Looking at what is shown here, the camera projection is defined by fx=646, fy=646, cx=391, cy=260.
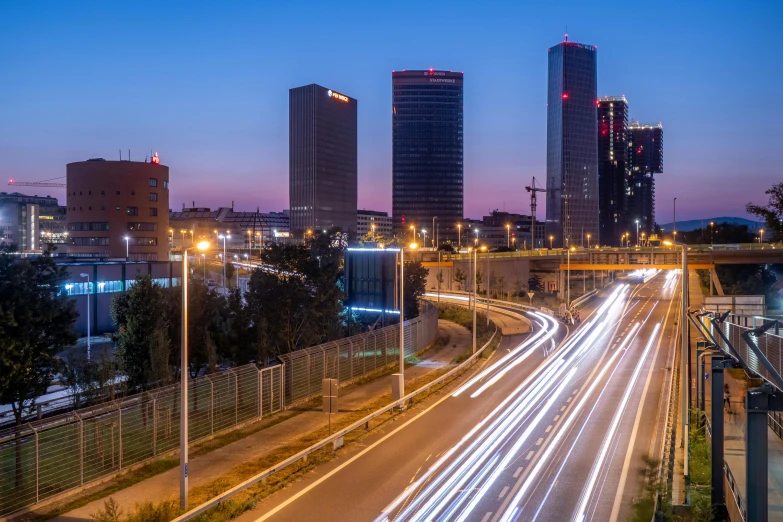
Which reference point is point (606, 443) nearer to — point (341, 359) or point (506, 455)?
point (506, 455)

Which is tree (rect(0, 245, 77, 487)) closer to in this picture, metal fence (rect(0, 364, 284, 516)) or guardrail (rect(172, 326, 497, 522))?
metal fence (rect(0, 364, 284, 516))

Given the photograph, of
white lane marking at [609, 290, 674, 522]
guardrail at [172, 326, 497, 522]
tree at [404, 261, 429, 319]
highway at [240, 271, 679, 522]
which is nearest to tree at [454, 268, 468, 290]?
tree at [404, 261, 429, 319]

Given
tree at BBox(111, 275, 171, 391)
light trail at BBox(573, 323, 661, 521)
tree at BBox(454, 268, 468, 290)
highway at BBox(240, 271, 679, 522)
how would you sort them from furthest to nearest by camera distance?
tree at BBox(454, 268, 468, 290), tree at BBox(111, 275, 171, 391), light trail at BBox(573, 323, 661, 521), highway at BBox(240, 271, 679, 522)

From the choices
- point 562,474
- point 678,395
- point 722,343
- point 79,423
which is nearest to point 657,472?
point 562,474

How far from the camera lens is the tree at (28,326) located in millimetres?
14922

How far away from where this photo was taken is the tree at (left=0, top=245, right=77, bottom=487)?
14.9m

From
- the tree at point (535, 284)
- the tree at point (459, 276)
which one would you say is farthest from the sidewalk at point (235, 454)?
the tree at point (535, 284)

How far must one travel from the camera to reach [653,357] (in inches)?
1479

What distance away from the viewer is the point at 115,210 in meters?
103

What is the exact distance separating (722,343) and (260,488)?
12680 millimetres

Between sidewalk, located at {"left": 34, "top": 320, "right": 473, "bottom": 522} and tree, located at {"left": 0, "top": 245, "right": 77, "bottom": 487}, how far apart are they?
2380mm

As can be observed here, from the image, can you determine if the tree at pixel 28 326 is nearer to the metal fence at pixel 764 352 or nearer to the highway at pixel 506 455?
the highway at pixel 506 455

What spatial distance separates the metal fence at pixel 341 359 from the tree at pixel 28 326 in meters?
8.12

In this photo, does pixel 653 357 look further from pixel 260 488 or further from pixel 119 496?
pixel 119 496
